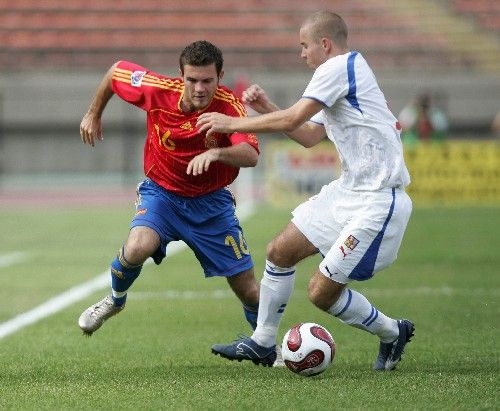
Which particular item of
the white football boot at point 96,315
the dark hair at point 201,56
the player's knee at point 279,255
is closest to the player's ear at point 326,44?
the dark hair at point 201,56

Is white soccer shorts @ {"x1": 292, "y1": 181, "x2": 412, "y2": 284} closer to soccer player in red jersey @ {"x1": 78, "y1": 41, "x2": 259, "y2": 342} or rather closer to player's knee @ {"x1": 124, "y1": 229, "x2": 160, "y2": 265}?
soccer player in red jersey @ {"x1": 78, "y1": 41, "x2": 259, "y2": 342}

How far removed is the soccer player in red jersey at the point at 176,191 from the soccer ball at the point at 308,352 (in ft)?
2.92

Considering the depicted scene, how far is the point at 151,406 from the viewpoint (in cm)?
594

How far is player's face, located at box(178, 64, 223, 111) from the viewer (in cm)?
732

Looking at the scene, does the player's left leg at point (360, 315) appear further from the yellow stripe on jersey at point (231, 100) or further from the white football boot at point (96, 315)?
the white football boot at point (96, 315)

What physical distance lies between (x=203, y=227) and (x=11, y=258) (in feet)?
25.9

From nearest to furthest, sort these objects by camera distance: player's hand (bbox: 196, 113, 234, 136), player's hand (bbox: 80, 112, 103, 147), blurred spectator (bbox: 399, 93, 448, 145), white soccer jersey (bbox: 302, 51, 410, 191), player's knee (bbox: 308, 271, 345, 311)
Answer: player's hand (bbox: 196, 113, 234, 136), white soccer jersey (bbox: 302, 51, 410, 191), player's knee (bbox: 308, 271, 345, 311), player's hand (bbox: 80, 112, 103, 147), blurred spectator (bbox: 399, 93, 448, 145)

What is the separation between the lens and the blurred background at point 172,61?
Result: 32.4 meters

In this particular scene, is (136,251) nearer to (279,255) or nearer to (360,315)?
(279,255)

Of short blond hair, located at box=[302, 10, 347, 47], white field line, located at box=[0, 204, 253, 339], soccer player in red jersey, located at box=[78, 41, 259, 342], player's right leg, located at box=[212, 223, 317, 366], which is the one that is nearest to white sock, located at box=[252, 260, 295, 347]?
player's right leg, located at box=[212, 223, 317, 366]

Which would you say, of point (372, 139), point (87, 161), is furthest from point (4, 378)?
point (87, 161)

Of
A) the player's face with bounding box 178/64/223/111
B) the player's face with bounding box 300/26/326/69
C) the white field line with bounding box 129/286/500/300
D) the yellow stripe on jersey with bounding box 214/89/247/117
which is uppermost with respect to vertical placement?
the player's face with bounding box 300/26/326/69

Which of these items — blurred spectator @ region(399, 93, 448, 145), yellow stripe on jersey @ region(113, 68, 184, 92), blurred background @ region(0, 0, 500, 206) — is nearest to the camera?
yellow stripe on jersey @ region(113, 68, 184, 92)

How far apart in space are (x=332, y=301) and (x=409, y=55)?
1107 inches
